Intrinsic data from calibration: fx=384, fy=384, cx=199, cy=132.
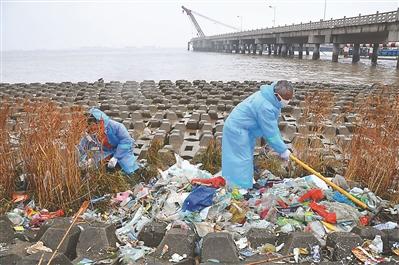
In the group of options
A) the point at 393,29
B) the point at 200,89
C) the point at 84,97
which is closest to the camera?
the point at 84,97

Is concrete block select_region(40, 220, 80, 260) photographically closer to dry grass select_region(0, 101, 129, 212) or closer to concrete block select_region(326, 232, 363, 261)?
dry grass select_region(0, 101, 129, 212)

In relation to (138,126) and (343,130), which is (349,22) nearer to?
(343,130)

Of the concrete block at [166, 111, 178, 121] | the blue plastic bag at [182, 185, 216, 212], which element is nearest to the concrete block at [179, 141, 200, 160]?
the concrete block at [166, 111, 178, 121]

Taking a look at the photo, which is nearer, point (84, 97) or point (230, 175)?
point (230, 175)

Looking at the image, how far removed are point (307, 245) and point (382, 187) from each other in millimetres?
1662

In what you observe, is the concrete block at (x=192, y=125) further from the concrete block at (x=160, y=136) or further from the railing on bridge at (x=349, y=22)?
the railing on bridge at (x=349, y=22)

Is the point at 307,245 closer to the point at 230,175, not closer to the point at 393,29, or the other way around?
the point at 230,175

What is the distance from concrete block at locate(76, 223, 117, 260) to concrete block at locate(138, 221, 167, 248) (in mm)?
251

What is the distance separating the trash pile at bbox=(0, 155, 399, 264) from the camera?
3.12m

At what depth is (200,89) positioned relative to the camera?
1210 centimetres

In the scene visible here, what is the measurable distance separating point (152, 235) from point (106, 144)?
6.05ft

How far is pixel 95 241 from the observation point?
3.24 m

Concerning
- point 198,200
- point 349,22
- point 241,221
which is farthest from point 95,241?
point 349,22

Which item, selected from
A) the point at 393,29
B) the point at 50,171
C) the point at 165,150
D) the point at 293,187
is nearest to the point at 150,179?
the point at 165,150
